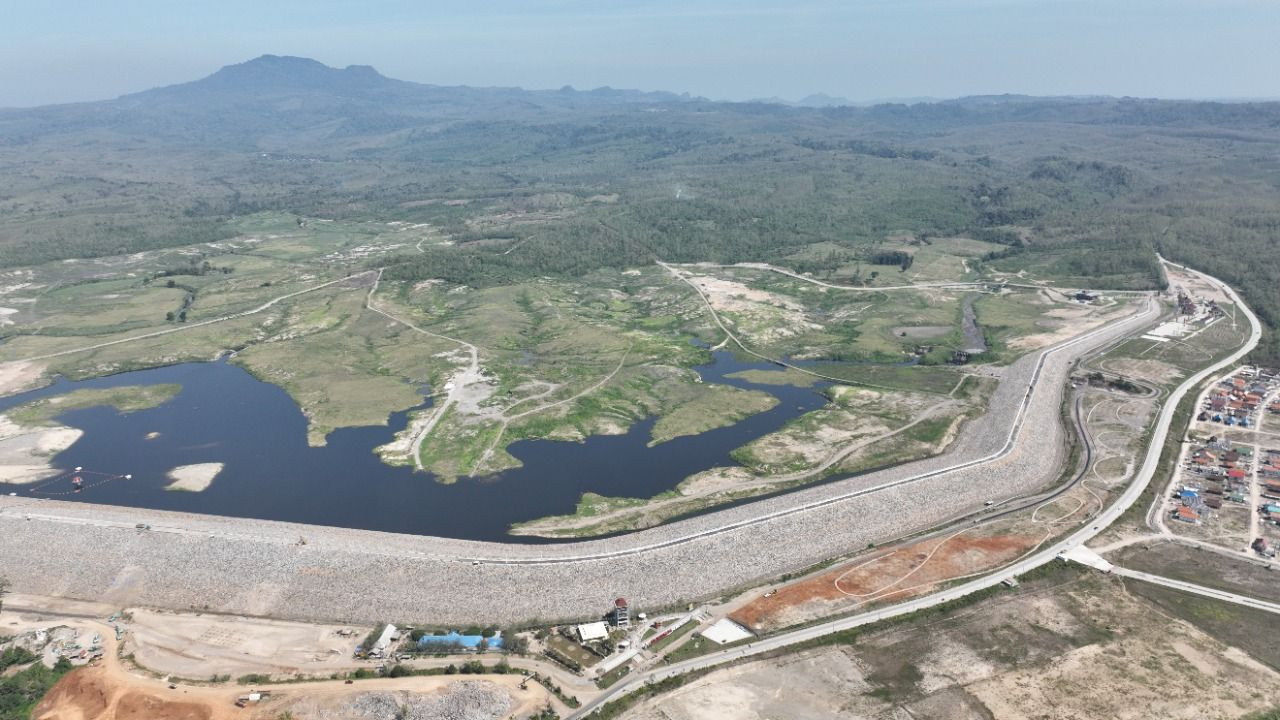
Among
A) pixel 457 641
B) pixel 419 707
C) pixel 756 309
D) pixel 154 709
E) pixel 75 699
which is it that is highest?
pixel 756 309

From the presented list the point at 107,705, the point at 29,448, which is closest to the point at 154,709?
the point at 107,705

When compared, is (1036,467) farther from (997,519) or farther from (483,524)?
(483,524)

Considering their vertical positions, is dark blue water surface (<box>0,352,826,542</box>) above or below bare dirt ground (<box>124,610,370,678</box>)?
above

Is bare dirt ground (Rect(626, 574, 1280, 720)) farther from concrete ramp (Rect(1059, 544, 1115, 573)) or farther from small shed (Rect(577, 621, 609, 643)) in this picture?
small shed (Rect(577, 621, 609, 643))

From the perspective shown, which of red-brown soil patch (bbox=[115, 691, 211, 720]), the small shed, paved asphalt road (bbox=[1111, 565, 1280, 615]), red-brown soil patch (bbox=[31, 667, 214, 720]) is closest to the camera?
red-brown soil patch (bbox=[115, 691, 211, 720])

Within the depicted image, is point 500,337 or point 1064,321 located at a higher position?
point 1064,321

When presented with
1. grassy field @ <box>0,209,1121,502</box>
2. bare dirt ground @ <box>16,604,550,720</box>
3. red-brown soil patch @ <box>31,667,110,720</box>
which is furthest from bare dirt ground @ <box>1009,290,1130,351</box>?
red-brown soil patch @ <box>31,667,110,720</box>

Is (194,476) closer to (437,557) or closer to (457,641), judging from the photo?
(437,557)
